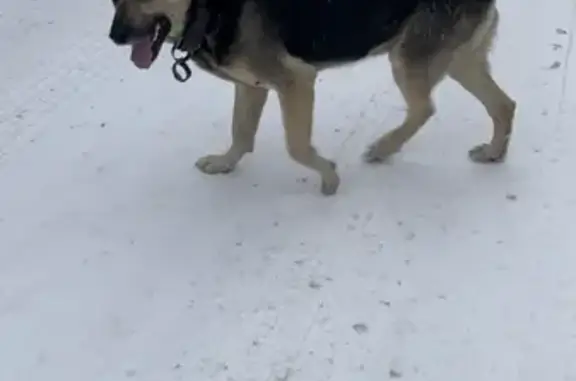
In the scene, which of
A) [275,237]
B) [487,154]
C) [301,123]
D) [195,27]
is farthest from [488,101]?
[195,27]

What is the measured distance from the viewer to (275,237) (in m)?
3.98

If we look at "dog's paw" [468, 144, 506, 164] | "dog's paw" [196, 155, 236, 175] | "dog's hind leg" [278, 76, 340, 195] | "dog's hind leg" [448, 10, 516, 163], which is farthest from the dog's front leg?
"dog's paw" [468, 144, 506, 164]

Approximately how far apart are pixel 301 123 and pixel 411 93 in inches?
21.8

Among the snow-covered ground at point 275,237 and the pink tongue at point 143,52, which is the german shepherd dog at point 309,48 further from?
the snow-covered ground at point 275,237

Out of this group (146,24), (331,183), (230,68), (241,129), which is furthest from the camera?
(241,129)

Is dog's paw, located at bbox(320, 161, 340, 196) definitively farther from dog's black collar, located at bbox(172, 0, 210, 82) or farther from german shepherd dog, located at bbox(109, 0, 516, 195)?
dog's black collar, located at bbox(172, 0, 210, 82)

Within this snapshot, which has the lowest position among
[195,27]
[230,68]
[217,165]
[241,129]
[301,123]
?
[217,165]

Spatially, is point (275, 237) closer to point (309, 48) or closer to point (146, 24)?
point (309, 48)

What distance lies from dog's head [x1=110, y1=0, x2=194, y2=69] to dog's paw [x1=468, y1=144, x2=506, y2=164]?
1.53 meters

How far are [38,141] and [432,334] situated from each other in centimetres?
224

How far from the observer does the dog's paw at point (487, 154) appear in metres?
4.46

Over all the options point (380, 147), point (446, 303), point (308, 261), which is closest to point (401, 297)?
point (446, 303)

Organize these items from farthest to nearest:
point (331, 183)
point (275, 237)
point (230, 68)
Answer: point (331, 183) → point (275, 237) → point (230, 68)

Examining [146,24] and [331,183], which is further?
[331,183]
